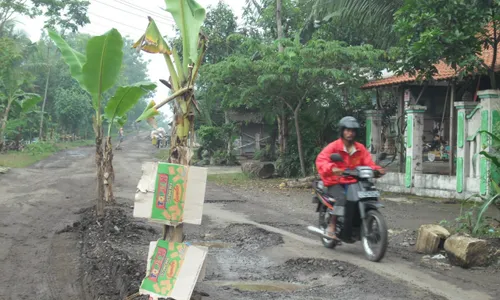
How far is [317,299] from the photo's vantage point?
502cm

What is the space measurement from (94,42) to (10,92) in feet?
69.1

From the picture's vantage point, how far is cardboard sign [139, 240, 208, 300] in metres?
4.02

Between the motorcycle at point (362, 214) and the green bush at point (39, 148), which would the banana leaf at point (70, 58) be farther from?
the green bush at point (39, 148)

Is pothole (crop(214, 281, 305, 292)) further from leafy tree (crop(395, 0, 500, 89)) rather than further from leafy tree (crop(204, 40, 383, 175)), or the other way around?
leafy tree (crop(204, 40, 383, 175))

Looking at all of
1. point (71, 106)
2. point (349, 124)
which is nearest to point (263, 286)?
point (349, 124)

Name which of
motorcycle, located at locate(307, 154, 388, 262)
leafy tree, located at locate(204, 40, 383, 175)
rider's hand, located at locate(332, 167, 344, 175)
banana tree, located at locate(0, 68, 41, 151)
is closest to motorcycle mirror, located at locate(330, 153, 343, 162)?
motorcycle, located at locate(307, 154, 388, 262)

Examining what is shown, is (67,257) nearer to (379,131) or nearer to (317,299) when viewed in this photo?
(317,299)

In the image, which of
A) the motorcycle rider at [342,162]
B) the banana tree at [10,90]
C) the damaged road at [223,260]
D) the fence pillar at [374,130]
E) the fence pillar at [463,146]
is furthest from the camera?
the banana tree at [10,90]

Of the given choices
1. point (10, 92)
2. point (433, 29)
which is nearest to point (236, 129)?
point (10, 92)

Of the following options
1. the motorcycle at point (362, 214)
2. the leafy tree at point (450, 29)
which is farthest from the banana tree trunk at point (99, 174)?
the leafy tree at point (450, 29)

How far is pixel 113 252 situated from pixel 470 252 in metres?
4.23

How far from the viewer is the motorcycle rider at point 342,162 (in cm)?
677

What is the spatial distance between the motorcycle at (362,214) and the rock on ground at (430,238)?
951mm

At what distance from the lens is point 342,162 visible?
689 centimetres
